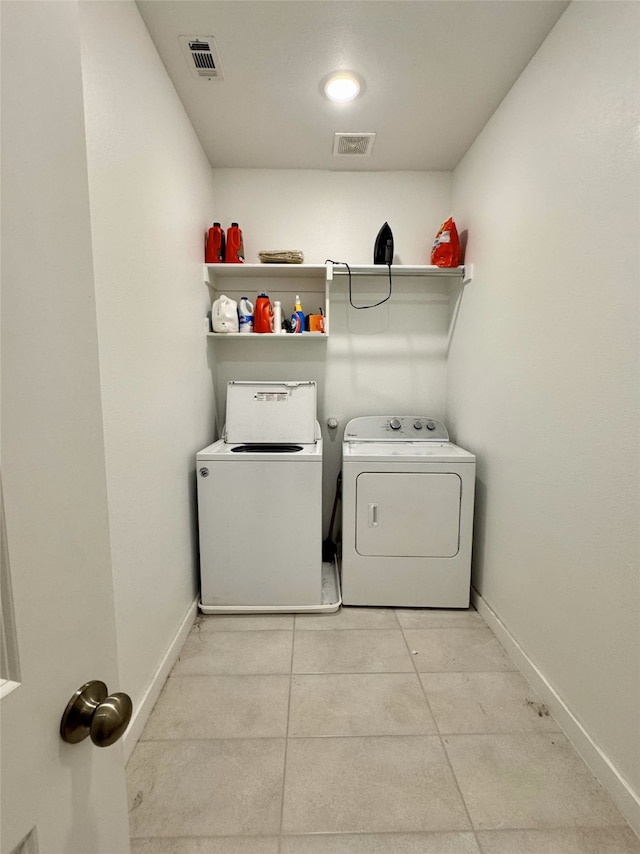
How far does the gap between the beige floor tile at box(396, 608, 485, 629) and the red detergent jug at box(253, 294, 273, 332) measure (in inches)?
71.0

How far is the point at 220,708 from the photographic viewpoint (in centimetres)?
143

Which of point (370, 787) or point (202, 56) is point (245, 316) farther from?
point (370, 787)

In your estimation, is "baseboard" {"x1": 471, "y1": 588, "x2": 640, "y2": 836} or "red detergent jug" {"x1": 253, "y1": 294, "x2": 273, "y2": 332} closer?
"baseboard" {"x1": 471, "y1": 588, "x2": 640, "y2": 836}

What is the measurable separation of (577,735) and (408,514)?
1017 mm

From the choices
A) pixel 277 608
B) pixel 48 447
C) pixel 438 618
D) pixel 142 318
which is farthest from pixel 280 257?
pixel 438 618

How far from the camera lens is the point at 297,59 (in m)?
1.57

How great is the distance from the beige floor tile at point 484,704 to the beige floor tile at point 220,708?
1.96 feet

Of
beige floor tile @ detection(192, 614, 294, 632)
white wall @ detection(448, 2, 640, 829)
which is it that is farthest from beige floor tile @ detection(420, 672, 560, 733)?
beige floor tile @ detection(192, 614, 294, 632)

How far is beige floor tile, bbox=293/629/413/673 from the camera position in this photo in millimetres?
1642

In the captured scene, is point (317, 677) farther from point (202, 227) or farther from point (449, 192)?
point (449, 192)

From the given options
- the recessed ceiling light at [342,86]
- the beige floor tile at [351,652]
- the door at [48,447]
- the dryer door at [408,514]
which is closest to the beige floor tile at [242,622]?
the beige floor tile at [351,652]

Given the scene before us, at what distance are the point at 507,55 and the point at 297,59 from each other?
2.83 feet

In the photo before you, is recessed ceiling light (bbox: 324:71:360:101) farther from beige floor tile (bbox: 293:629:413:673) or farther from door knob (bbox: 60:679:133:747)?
beige floor tile (bbox: 293:629:413:673)

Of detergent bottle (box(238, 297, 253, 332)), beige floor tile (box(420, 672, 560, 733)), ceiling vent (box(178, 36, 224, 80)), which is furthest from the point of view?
detergent bottle (box(238, 297, 253, 332))
